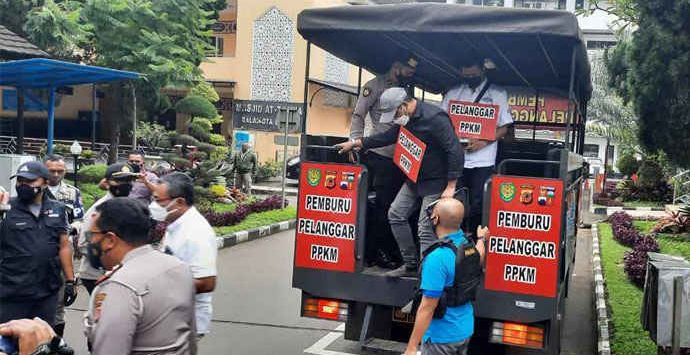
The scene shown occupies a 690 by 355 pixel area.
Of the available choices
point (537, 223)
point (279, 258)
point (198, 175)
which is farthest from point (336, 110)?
point (537, 223)

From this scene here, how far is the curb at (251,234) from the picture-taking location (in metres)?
12.4

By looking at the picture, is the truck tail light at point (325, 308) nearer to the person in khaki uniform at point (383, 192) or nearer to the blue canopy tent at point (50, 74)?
the person in khaki uniform at point (383, 192)

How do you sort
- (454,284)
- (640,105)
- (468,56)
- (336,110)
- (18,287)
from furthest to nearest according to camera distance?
1. (336,110)
2. (640,105)
3. (468,56)
4. (18,287)
5. (454,284)

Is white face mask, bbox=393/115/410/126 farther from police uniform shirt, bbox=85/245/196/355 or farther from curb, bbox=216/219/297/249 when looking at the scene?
curb, bbox=216/219/297/249

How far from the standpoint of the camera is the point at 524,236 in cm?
486

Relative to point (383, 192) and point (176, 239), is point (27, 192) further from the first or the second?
point (383, 192)

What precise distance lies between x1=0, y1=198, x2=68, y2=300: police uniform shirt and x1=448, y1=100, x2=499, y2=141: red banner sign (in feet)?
10.4

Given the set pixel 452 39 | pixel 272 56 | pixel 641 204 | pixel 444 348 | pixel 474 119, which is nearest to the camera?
pixel 444 348

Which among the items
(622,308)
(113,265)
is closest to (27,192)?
(113,265)

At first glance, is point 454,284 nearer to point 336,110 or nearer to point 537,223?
point 537,223

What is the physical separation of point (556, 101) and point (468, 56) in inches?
105

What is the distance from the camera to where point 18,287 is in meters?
4.68

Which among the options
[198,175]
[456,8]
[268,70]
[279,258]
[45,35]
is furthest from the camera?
[268,70]

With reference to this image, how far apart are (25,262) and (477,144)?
344 centimetres
